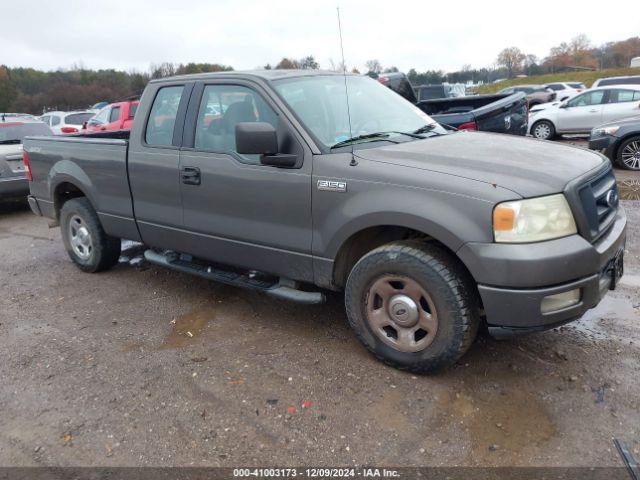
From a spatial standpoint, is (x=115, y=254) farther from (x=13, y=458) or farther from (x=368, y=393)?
(x=368, y=393)

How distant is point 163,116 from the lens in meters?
4.55

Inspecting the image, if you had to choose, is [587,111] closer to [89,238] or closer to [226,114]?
[226,114]

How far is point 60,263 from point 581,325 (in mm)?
5351

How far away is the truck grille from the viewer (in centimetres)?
302

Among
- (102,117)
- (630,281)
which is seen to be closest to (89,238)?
(630,281)

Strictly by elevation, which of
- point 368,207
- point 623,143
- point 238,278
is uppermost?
point 368,207

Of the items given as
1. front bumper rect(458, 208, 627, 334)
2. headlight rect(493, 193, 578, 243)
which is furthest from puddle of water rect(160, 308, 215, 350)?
headlight rect(493, 193, 578, 243)

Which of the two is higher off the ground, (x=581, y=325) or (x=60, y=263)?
(x=60, y=263)

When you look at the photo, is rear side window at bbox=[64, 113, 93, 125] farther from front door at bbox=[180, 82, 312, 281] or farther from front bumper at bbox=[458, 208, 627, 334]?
front bumper at bbox=[458, 208, 627, 334]

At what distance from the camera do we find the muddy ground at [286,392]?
2762 mm

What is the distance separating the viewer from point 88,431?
2992 millimetres

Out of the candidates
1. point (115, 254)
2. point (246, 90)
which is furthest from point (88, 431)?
point (115, 254)

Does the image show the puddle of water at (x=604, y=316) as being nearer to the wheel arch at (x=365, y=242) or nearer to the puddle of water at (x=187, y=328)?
the wheel arch at (x=365, y=242)

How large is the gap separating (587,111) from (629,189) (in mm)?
7510
